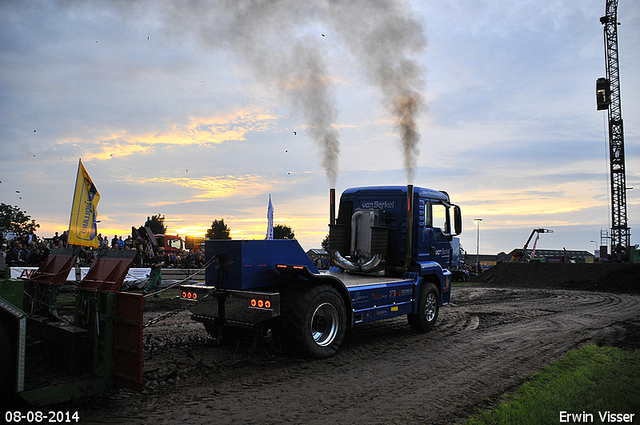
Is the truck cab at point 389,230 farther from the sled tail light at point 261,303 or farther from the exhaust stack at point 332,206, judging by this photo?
the sled tail light at point 261,303

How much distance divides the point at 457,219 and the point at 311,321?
5508 millimetres

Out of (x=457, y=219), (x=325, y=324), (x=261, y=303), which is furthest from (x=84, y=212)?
(x=457, y=219)

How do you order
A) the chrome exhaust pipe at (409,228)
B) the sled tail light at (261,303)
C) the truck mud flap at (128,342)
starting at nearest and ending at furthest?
the truck mud flap at (128,342)
the sled tail light at (261,303)
the chrome exhaust pipe at (409,228)

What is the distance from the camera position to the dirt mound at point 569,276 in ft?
83.2

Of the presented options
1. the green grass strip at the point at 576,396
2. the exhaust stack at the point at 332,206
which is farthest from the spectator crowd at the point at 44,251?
the green grass strip at the point at 576,396

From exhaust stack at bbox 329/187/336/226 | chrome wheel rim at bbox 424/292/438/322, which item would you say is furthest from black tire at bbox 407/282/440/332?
exhaust stack at bbox 329/187/336/226

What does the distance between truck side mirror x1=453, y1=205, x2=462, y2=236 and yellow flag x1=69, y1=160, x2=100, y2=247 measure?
25.5 ft

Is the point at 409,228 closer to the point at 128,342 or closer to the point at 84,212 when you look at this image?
the point at 84,212

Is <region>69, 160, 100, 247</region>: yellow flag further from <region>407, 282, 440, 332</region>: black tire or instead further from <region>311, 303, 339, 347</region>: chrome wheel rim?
<region>407, 282, 440, 332</region>: black tire

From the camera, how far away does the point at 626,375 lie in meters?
6.24

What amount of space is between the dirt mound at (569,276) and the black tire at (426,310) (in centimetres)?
1854

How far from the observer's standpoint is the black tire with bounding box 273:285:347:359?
6.77 m

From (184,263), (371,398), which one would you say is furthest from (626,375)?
(184,263)

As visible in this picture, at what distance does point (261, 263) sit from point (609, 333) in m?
8.07
